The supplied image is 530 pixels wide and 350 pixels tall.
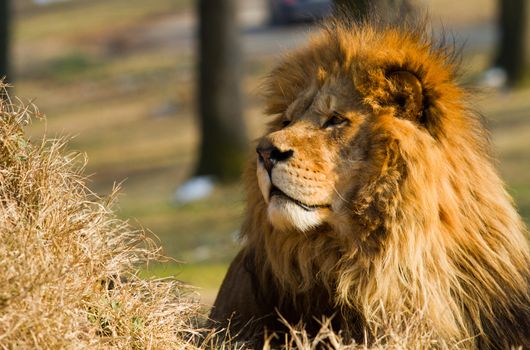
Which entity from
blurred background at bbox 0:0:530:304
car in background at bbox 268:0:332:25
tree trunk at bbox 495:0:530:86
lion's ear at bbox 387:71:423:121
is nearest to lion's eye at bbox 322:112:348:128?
lion's ear at bbox 387:71:423:121

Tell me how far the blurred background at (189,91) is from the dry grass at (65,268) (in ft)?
0.85

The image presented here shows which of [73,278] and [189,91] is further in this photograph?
[189,91]

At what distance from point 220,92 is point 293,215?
422 inches

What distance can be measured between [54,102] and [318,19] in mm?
21720

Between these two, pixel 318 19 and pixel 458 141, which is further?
pixel 318 19

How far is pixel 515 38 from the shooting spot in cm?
1866

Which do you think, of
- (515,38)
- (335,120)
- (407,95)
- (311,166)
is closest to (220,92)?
(515,38)

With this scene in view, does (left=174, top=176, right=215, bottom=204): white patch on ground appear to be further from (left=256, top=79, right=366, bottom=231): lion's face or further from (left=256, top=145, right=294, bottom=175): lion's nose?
(left=256, top=145, right=294, bottom=175): lion's nose

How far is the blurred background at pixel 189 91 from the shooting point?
12047 millimetres

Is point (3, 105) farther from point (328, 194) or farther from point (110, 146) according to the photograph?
point (110, 146)

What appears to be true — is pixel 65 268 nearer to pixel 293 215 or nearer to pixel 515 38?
pixel 293 215

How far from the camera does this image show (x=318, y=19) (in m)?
5.70

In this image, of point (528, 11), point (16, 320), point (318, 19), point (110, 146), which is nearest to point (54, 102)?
point (110, 146)

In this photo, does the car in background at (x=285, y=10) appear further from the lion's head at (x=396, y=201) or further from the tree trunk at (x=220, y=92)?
the lion's head at (x=396, y=201)
